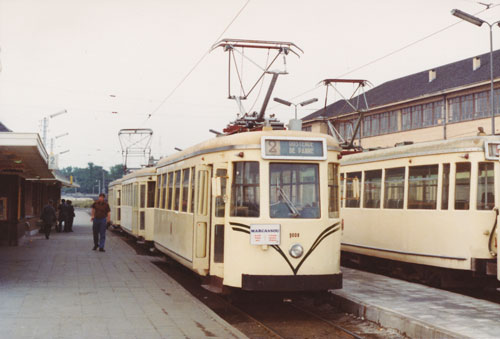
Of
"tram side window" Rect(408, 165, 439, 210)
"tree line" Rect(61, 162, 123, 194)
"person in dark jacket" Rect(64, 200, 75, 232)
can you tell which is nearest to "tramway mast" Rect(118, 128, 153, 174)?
"person in dark jacket" Rect(64, 200, 75, 232)

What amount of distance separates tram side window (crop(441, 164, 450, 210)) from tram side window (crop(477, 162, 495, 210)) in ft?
2.18

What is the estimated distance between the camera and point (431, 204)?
1262cm

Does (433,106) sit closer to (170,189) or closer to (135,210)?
(135,210)

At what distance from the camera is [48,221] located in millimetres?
26500

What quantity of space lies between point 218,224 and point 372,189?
5710 mm

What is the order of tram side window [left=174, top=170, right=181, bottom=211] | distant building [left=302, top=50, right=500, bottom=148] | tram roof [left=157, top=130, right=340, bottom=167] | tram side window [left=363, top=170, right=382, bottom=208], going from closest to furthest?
tram roof [left=157, top=130, right=340, bottom=167]
tram side window [left=174, top=170, right=181, bottom=211]
tram side window [left=363, top=170, right=382, bottom=208]
distant building [left=302, top=50, right=500, bottom=148]

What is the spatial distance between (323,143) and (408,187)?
3936mm

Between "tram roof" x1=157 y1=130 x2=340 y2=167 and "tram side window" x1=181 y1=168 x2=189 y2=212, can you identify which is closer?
"tram roof" x1=157 y1=130 x2=340 y2=167

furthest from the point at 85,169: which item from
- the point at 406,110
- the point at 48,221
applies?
the point at 48,221

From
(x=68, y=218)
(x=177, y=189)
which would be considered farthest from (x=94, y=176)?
(x=177, y=189)

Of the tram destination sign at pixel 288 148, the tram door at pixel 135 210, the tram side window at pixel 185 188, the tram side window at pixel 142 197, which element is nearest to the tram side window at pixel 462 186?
the tram destination sign at pixel 288 148

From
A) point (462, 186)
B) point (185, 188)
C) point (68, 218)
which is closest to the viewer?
point (462, 186)

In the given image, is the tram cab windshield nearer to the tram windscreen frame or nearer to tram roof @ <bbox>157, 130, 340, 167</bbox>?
the tram windscreen frame

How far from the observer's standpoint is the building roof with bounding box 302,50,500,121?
42406 millimetres
